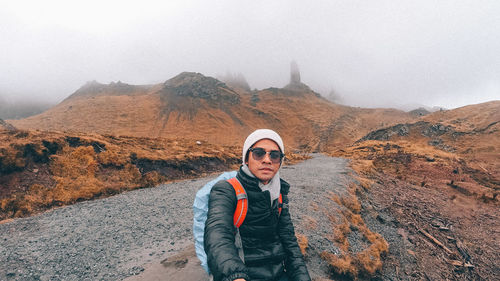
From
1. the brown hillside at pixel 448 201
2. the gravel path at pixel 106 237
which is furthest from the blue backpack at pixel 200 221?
the brown hillside at pixel 448 201

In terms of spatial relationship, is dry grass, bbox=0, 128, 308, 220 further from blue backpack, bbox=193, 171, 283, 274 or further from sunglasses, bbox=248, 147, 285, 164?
sunglasses, bbox=248, 147, 285, 164

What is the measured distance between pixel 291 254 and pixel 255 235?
2.20ft

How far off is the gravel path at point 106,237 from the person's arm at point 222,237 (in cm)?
381

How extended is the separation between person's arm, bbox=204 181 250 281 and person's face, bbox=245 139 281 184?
44 centimetres

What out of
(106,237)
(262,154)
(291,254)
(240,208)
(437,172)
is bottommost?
(106,237)

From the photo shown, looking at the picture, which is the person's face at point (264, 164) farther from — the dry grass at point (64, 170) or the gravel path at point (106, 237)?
the dry grass at point (64, 170)

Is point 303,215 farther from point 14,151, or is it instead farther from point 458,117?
point 458,117

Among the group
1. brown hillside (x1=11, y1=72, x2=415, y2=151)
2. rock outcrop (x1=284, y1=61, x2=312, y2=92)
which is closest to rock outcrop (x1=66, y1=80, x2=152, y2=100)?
brown hillside (x1=11, y1=72, x2=415, y2=151)

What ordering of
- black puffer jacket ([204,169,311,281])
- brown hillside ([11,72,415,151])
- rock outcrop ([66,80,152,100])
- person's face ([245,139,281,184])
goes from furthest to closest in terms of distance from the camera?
A: rock outcrop ([66,80,152,100]) < brown hillside ([11,72,415,151]) < person's face ([245,139,281,184]) < black puffer jacket ([204,169,311,281])

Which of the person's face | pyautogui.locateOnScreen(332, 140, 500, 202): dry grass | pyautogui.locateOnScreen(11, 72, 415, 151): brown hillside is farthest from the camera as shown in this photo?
pyautogui.locateOnScreen(11, 72, 415, 151): brown hillside

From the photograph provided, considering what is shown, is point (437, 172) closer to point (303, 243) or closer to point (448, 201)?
point (448, 201)

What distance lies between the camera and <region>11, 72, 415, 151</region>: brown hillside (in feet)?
228

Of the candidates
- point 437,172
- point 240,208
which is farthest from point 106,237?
point 437,172

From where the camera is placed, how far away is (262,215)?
2.73 m
